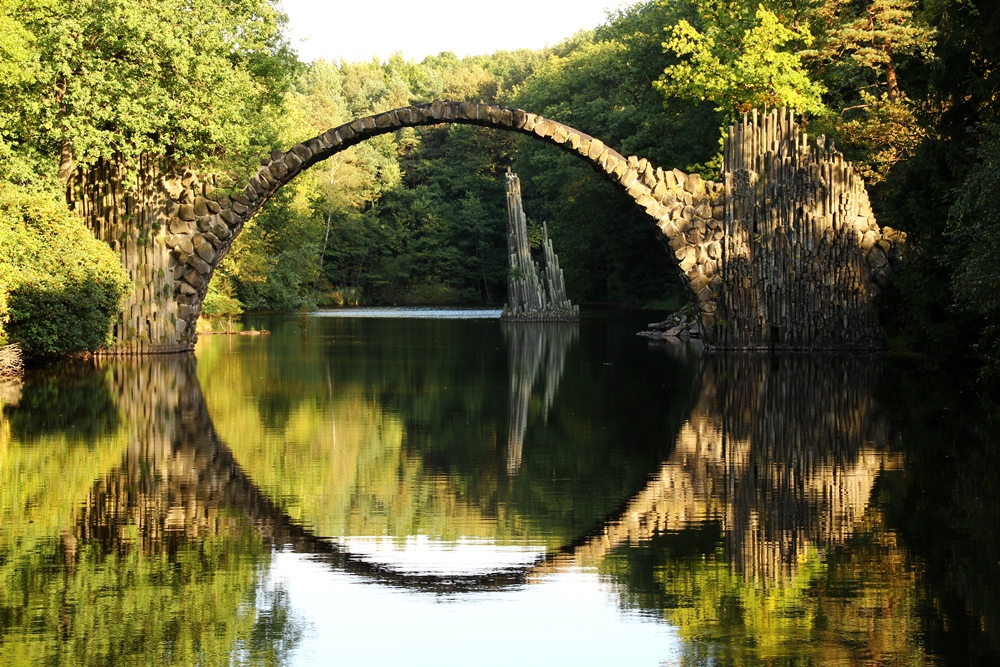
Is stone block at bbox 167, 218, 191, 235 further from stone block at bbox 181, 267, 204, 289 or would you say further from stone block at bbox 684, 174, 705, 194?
stone block at bbox 684, 174, 705, 194

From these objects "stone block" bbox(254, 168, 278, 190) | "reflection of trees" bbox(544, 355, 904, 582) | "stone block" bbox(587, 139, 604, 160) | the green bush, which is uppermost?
"stone block" bbox(587, 139, 604, 160)

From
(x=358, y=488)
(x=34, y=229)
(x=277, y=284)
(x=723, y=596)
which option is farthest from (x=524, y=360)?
(x=277, y=284)

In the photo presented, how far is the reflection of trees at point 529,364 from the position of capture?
13.5m

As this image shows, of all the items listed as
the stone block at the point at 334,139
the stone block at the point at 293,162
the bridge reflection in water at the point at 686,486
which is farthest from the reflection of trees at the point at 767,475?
the stone block at the point at 293,162

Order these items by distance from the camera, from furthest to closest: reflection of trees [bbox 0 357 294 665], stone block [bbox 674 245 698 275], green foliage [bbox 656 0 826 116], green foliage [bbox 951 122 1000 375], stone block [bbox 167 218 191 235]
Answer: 1. green foliage [bbox 656 0 826 116]
2. stone block [bbox 674 245 698 275]
3. stone block [bbox 167 218 191 235]
4. green foliage [bbox 951 122 1000 375]
5. reflection of trees [bbox 0 357 294 665]

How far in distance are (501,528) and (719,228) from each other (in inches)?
666

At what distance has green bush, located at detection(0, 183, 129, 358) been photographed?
65.2 ft

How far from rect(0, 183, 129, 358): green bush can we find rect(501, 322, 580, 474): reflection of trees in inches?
256

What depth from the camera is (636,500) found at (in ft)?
30.1

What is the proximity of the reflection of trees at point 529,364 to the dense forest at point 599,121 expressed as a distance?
5501 mm

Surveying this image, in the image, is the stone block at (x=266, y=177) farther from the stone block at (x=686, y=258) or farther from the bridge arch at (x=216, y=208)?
the stone block at (x=686, y=258)

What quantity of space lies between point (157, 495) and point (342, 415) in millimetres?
5463

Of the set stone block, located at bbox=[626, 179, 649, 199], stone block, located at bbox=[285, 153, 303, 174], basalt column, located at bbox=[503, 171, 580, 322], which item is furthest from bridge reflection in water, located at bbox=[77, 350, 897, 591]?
basalt column, located at bbox=[503, 171, 580, 322]

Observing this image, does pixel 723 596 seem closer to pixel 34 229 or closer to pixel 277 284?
pixel 34 229
